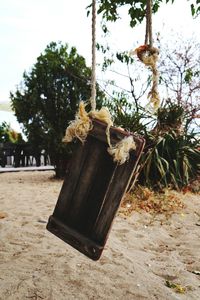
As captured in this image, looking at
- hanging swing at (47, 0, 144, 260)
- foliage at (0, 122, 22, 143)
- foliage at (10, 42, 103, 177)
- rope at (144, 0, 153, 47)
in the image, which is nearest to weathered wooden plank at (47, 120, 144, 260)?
hanging swing at (47, 0, 144, 260)

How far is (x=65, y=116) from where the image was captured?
26.0ft

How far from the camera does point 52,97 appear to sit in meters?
8.08

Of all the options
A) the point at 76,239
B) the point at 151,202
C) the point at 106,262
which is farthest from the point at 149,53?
the point at 151,202

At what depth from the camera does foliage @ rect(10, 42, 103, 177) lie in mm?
7930

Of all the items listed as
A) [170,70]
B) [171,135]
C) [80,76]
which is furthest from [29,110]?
[170,70]

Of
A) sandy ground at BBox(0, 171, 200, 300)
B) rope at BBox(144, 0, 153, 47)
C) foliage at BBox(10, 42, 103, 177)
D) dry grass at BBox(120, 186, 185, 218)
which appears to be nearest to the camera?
rope at BBox(144, 0, 153, 47)

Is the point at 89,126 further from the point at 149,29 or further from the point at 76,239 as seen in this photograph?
the point at 149,29

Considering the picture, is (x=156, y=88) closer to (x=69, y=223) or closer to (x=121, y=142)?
→ (x=121, y=142)

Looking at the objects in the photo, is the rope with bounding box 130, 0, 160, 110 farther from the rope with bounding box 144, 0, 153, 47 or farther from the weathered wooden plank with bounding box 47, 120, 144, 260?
the weathered wooden plank with bounding box 47, 120, 144, 260

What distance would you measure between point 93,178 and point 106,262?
1.31m

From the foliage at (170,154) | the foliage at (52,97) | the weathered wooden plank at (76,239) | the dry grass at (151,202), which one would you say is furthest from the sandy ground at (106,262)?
the foliage at (52,97)

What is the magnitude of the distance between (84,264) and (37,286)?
1.80 feet

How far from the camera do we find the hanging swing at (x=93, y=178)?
164cm

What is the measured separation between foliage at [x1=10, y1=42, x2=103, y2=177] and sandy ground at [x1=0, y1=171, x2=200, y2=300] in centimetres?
336
